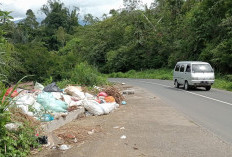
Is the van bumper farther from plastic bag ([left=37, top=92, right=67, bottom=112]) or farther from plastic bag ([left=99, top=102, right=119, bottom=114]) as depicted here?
plastic bag ([left=37, top=92, right=67, bottom=112])

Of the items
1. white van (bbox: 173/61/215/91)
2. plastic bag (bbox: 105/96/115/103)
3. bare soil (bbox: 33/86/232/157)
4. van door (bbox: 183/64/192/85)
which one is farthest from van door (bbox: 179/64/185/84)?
bare soil (bbox: 33/86/232/157)

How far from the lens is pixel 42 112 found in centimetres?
866

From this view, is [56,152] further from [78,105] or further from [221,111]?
[221,111]

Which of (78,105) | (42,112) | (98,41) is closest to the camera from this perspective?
(42,112)

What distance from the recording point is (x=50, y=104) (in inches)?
377

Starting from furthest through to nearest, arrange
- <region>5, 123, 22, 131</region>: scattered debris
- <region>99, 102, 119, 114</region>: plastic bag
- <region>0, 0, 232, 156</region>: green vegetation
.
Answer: <region>0, 0, 232, 156</region>: green vegetation < <region>99, 102, 119, 114</region>: plastic bag < <region>5, 123, 22, 131</region>: scattered debris

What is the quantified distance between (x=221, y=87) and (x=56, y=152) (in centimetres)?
1814

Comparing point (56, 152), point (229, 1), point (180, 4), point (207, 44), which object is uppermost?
point (180, 4)

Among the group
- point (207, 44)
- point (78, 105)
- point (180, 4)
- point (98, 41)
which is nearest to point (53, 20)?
point (98, 41)

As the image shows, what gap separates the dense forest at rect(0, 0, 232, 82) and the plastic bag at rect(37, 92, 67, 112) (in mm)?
3018

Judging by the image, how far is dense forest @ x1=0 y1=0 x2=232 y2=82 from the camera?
18.8 meters

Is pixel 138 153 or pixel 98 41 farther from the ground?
pixel 98 41

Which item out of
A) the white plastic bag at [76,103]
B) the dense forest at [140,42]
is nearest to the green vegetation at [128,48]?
the dense forest at [140,42]

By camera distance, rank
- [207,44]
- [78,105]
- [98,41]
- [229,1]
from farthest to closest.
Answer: [98,41] → [207,44] → [229,1] → [78,105]
